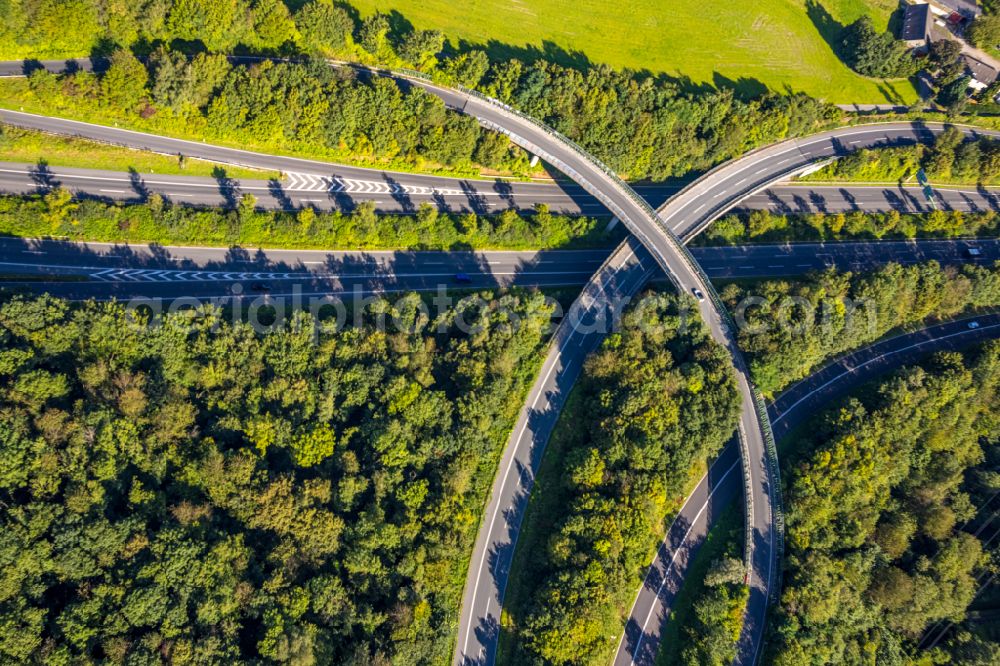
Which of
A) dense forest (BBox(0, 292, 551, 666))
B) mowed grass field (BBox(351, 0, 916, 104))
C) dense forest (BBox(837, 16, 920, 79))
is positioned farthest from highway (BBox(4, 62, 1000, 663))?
mowed grass field (BBox(351, 0, 916, 104))

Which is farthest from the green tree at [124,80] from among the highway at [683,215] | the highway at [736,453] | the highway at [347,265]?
the highway at [736,453]

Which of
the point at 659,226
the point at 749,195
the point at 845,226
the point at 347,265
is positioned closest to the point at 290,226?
the point at 347,265

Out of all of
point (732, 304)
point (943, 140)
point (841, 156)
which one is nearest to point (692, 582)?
point (732, 304)

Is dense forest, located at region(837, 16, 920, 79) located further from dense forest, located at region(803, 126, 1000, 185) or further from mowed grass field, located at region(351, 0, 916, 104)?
dense forest, located at region(803, 126, 1000, 185)

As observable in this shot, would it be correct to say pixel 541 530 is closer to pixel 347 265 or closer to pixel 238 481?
pixel 238 481

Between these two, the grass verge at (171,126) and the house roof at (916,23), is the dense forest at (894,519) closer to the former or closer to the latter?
the house roof at (916,23)

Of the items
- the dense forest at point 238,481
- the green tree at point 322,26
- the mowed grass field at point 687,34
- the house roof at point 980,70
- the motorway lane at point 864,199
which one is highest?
the house roof at point 980,70
